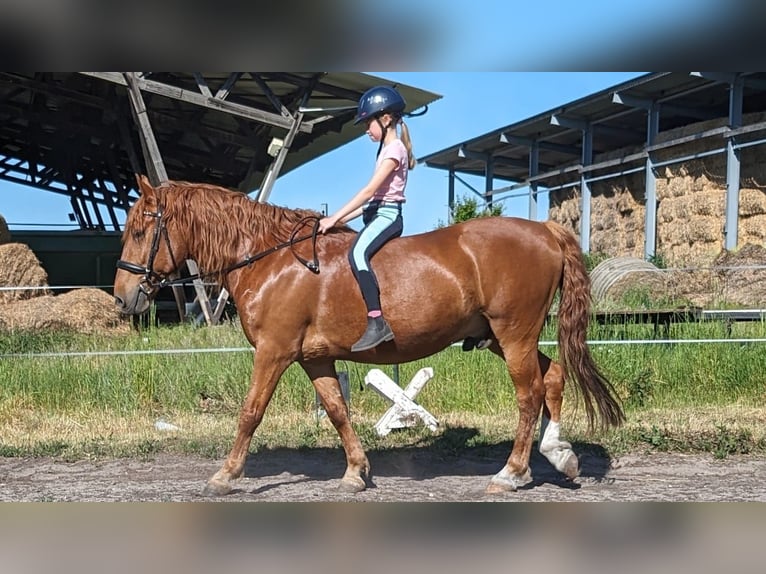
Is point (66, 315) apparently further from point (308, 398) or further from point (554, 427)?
point (554, 427)

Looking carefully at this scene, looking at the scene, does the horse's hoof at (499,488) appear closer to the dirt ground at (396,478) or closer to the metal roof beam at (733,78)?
the dirt ground at (396,478)

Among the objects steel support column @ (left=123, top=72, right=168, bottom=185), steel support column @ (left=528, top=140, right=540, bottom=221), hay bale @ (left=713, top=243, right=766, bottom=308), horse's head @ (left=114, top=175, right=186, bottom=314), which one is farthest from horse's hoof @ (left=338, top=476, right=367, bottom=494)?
steel support column @ (left=528, top=140, right=540, bottom=221)

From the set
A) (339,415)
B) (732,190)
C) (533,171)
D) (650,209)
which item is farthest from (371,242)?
(533,171)

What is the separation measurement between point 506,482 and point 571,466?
44 cm

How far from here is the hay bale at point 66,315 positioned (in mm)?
9516

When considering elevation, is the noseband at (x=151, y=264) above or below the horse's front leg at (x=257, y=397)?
above

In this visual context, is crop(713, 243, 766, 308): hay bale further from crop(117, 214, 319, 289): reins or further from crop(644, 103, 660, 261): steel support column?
crop(117, 214, 319, 289): reins

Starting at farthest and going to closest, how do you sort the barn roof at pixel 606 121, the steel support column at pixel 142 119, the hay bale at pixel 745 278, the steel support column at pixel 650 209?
the steel support column at pixel 650 209 → the barn roof at pixel 606 121 → the hay bale at pixel 745 278 → the steel support column at pixel 142 119

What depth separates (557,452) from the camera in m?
4.42

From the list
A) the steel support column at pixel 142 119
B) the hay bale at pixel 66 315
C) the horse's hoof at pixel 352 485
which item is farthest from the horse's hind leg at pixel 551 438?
the hay bale at pixel 66 315
